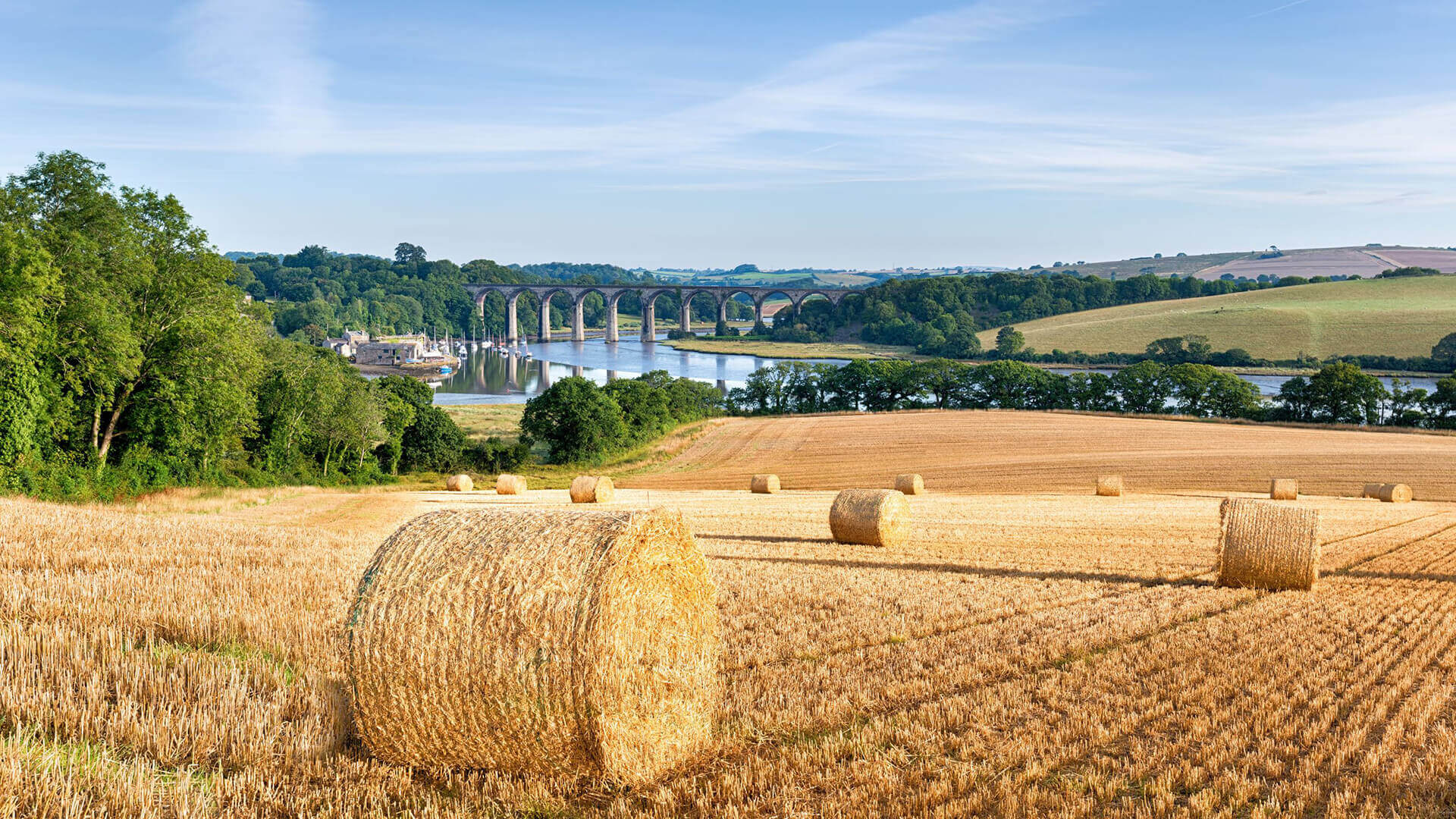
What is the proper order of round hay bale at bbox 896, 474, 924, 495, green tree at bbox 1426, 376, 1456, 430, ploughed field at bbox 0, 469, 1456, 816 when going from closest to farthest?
ploughed field at bbox 0, 469, 1456, 816, round hay bale at bbox 896, 474, 924, 495, green tree at bbox 1426, 376, 1456, 430

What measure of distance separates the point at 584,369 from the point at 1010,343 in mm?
52755

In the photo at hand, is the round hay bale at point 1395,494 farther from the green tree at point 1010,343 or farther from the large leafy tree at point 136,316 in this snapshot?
the green tree at point 1010,343

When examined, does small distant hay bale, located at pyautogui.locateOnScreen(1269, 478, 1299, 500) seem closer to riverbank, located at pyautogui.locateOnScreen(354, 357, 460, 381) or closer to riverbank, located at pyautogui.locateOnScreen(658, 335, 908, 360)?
riverbank, located at pyautogui.locateOnScreen(658, 335, 908, 360)

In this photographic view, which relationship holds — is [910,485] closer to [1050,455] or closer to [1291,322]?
[1050,455]

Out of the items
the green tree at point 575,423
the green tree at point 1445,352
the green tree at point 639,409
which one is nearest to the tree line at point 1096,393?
the green tree at point 639,409

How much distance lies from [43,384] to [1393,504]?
36.5m

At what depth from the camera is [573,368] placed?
122 metres

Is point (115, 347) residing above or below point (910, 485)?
above

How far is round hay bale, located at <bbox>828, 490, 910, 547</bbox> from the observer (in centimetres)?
1680

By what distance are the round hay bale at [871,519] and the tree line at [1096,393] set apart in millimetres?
48486

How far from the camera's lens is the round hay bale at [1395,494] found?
28.7 meters

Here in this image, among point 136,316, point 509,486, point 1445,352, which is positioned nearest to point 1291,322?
point 1445,352

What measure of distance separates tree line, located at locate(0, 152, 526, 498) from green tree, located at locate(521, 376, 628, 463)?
13.5m

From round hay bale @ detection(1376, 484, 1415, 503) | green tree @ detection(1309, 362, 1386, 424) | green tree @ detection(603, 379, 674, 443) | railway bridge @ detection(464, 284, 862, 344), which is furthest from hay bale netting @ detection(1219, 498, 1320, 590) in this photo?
railway bridge @ detection(464, 284, 862, 344)
